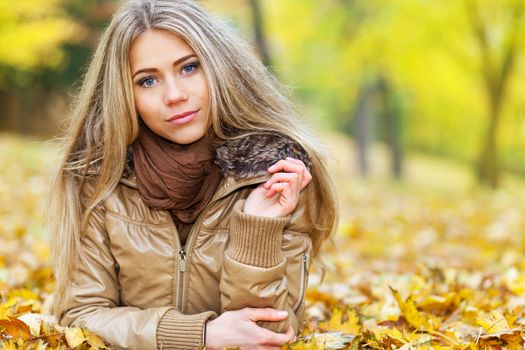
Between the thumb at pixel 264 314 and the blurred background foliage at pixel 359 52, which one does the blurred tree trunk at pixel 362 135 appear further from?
the thumb at pixel 264 314

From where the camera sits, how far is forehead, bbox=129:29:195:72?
2.15 metres

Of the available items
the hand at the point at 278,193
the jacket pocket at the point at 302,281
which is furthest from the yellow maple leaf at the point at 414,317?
the hand at the point at 278,193

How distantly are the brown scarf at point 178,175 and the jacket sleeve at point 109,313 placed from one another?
236 millimetres

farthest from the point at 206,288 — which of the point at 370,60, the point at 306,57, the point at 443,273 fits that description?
the point at 306,57

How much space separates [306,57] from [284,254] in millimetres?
17827

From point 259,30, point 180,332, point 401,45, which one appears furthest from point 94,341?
point 401,45

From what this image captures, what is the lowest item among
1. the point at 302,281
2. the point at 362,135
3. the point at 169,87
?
the point at 362,135

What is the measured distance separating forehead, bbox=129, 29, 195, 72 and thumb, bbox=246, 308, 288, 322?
0.85 meters

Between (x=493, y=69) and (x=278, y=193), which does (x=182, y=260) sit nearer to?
(x=278, y=193)

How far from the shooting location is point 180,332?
204 cm

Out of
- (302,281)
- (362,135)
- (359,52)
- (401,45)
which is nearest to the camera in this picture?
(302,281)

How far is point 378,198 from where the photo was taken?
1022 cm

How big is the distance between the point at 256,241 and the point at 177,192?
0.33m

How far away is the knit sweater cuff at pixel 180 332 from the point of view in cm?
203
